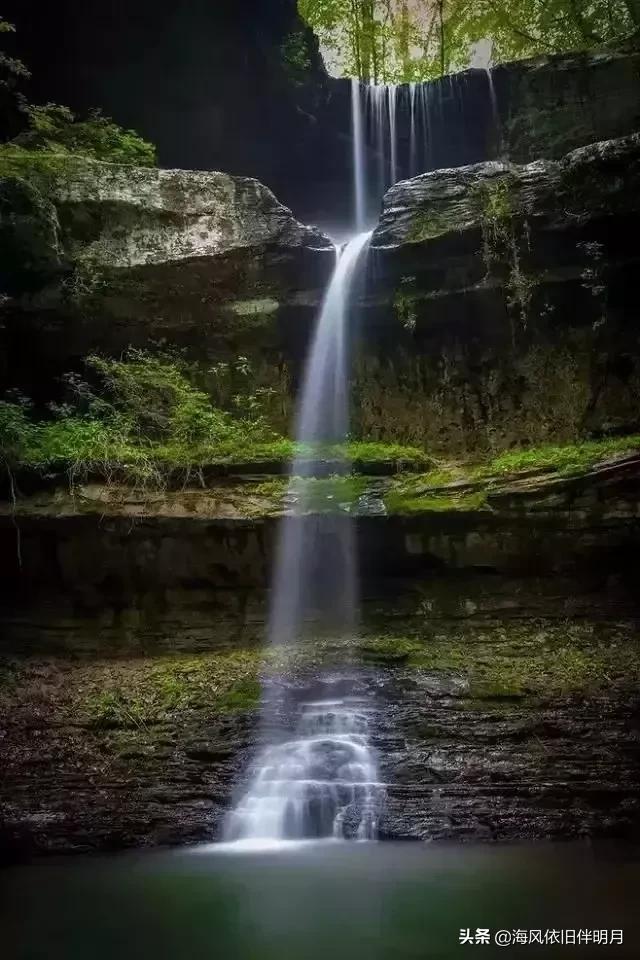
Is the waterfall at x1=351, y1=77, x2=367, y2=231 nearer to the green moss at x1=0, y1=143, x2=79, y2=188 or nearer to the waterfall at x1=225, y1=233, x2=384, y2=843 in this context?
the waterfall at x1=225, y1=233, x2=384, y2=843

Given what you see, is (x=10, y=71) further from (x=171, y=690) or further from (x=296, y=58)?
(x=171, y=690)

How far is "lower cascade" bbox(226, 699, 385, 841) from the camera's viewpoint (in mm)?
→ 6254

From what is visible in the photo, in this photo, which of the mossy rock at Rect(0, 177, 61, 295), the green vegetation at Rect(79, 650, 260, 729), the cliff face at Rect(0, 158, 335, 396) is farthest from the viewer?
the cliff face at Rect(0, 158, 335, 396)

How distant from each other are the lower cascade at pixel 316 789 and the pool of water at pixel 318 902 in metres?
0.26

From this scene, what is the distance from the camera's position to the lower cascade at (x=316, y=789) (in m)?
6.25

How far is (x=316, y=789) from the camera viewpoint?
6.64 metres

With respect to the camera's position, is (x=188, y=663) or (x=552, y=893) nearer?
(x=552, y=893)

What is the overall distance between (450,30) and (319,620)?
20.7 meters

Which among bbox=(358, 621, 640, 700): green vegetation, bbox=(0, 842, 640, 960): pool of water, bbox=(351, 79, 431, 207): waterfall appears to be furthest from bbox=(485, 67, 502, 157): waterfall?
bbox=(0, 842, 640, 960): pool of water

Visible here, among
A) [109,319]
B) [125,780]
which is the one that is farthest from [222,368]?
[125,780]

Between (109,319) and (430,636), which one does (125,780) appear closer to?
(430,636)

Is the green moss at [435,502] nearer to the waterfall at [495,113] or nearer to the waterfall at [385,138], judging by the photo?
the waterfall at [385,138]

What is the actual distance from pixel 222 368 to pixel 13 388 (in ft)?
11.8

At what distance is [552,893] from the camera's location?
4812mm
